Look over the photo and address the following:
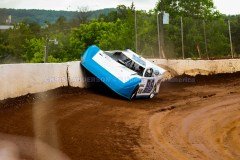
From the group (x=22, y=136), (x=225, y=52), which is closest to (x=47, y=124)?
(x=22, y=136)

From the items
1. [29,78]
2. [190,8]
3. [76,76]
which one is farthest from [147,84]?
[190,8]

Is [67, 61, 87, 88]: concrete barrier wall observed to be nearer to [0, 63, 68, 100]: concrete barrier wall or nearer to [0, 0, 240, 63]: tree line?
[0, 63, 68, 100]: concrete barrier wall

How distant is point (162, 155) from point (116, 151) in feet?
2.67

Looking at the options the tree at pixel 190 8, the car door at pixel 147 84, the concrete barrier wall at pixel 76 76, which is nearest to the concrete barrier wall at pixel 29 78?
the concrete barrier wall at pixel 76 76

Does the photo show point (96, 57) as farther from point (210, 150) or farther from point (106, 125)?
point (210, 150)

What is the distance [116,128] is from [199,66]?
1385 cm

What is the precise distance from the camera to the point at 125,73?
527 inches

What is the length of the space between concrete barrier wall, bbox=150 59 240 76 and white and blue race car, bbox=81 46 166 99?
5.14 m

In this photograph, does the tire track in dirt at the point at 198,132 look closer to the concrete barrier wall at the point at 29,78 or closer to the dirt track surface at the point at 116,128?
the dirt track surface at the point at 116,128

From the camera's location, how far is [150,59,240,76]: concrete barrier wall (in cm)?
2061

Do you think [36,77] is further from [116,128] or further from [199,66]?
[199,66]

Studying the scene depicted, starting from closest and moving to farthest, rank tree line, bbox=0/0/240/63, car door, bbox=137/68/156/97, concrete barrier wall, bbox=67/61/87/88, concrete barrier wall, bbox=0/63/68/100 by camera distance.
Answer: concrete barrier wall, bbox=0/63/68/100
car door, bbox=137/68/156/97
concrete barrier wall, bbox=67/61/87/88
tree line, bbox=0/0/240/63

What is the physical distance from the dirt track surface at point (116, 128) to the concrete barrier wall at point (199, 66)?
252 inches

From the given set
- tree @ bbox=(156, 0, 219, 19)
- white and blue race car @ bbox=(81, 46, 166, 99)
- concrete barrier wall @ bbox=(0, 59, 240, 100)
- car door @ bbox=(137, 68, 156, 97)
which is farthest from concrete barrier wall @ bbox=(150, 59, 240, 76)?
tree @ bbox=(156, 0, 219, 19)
